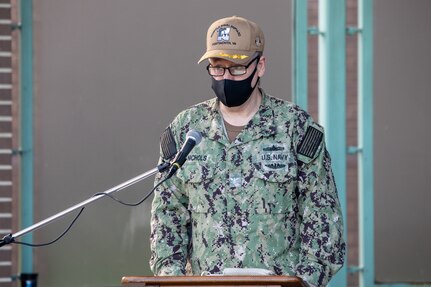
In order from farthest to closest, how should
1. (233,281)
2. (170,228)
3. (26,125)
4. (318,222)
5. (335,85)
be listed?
(335,85)
(26,125)
(170,228)
(318,222)
(233,281)

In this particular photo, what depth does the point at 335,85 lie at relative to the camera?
25.2 feet

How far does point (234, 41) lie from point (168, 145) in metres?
0.55

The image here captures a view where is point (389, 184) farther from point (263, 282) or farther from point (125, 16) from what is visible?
point (263, 282)

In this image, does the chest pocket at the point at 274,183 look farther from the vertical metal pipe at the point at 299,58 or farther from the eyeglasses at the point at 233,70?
the vertical metal pipe at the point at 299,58

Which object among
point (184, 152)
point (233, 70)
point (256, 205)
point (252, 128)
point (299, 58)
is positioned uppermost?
point (299, 58)

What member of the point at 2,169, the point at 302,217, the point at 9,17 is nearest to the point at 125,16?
the point at 9,17

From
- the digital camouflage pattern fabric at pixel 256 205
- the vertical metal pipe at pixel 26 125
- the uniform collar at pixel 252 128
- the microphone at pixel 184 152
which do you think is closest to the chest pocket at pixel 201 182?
the digital camouflage pattern fabric at pixel 256 205

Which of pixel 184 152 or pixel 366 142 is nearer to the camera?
pixel 184 152

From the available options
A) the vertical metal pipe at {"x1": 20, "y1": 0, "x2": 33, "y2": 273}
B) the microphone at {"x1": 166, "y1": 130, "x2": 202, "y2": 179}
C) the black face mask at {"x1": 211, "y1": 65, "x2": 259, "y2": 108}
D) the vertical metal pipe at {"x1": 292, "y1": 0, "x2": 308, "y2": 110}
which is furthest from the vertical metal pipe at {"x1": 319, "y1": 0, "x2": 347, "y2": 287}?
the microphone at {"x1": 166, "y1": 130, "x2": 202, "y2": 179}

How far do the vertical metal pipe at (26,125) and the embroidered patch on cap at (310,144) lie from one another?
2.77 meters

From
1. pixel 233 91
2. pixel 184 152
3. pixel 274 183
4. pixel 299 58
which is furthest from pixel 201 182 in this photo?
pixel 299 58

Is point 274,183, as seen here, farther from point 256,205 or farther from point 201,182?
point 201,182

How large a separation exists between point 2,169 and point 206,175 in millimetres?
2627

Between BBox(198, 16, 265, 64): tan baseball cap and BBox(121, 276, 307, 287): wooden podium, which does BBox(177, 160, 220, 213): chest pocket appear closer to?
BBox(198, 16, 265, 64): tan baseball cap
